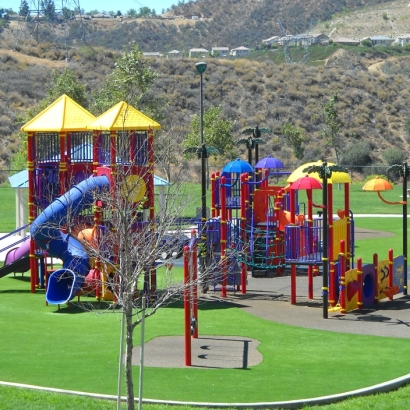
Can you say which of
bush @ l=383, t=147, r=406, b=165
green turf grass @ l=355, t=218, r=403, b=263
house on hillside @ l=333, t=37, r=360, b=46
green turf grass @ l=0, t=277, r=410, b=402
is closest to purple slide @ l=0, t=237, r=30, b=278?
green turf grass @ l=0, t=277, r=410, b=402

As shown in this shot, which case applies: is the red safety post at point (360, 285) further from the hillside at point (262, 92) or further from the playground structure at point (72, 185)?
the hillside at point (262, 92)

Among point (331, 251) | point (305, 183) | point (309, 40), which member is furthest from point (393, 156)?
point (309, 40)

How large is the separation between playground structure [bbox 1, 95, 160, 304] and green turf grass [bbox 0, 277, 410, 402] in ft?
4.45

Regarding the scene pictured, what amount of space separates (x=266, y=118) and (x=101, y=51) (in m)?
18.8

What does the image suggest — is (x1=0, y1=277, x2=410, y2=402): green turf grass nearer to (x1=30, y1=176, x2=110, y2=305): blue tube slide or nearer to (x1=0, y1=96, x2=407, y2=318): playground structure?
(x1=30, y1=176, x2=110, y2=305): blue tube slide

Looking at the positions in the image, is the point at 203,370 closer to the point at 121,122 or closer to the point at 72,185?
the point at 121,122

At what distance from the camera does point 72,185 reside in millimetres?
23938

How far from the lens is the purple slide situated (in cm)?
2536

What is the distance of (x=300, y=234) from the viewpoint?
22812mm

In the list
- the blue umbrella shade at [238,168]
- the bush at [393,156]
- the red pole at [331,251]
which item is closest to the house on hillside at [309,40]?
the bush at [393,156]

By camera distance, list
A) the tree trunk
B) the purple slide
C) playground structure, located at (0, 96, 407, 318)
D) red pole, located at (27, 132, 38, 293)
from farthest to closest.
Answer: the purple slide
red pole, located at (27, 132, 38, 293)
playground structure, located at (0, 96, 407, 318)
the tree trunk

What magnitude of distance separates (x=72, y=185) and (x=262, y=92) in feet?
210

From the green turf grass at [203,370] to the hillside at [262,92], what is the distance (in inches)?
2014

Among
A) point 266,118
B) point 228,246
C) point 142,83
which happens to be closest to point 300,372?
point 228,246
